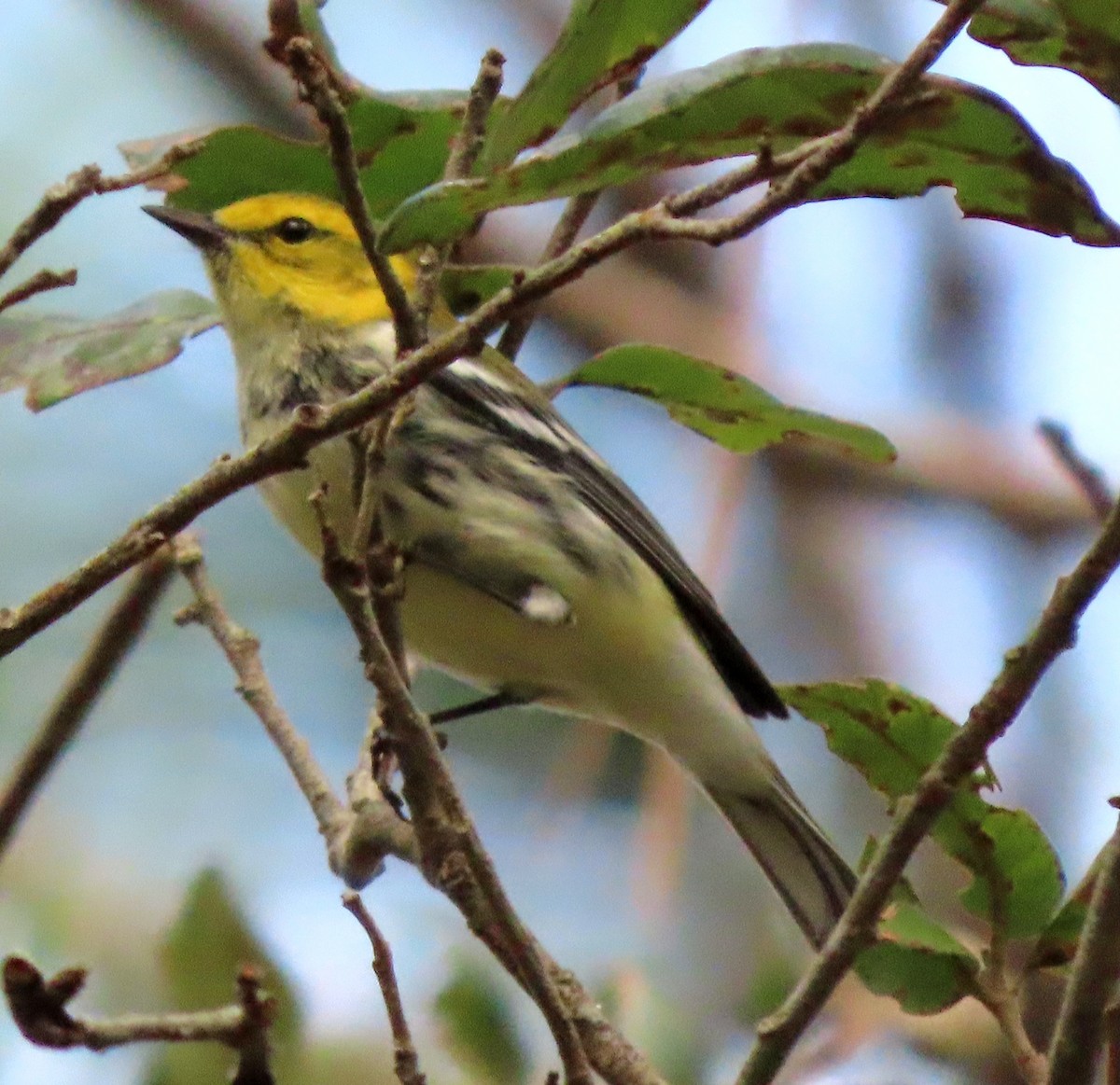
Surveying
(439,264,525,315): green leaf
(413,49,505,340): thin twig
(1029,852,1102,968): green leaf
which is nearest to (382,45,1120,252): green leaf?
(413,49,505,340): thin twig

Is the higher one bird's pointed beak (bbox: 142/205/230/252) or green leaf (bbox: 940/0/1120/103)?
green leaf (bbox: 940/0/1120/103)

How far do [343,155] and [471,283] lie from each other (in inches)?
33.2

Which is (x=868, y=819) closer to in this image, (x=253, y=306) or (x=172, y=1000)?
(x=253, y=306)

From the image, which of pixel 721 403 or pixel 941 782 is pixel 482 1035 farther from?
pixel 941 782

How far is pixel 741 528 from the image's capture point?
4074 millimetres

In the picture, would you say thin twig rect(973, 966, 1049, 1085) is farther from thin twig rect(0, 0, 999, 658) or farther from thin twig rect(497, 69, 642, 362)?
thin twig rect(497, 69, 642, 362)

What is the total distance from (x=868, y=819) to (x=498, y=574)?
1.66 meters

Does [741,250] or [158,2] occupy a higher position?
[158,2]

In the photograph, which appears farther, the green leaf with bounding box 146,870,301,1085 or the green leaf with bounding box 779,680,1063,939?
the green leaf with bounding box 146,870,301,1085

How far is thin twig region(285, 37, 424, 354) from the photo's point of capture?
996 millimetres

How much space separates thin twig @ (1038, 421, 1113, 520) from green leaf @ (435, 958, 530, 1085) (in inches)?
30.0

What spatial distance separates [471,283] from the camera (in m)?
1.85

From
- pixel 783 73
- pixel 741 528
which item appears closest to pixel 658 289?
pixel 741 528

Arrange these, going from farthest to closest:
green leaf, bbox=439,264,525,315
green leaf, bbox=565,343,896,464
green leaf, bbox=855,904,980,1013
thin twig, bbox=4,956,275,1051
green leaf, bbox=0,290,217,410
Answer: green leaf, bbox=439,264,525,315
green leaf, bbox=565,343,896,464
green leaf, bbox=0,290,217,410
green leaf, bbox=855,904,980,1013
thin twig, bbox=4,956,275,1051
